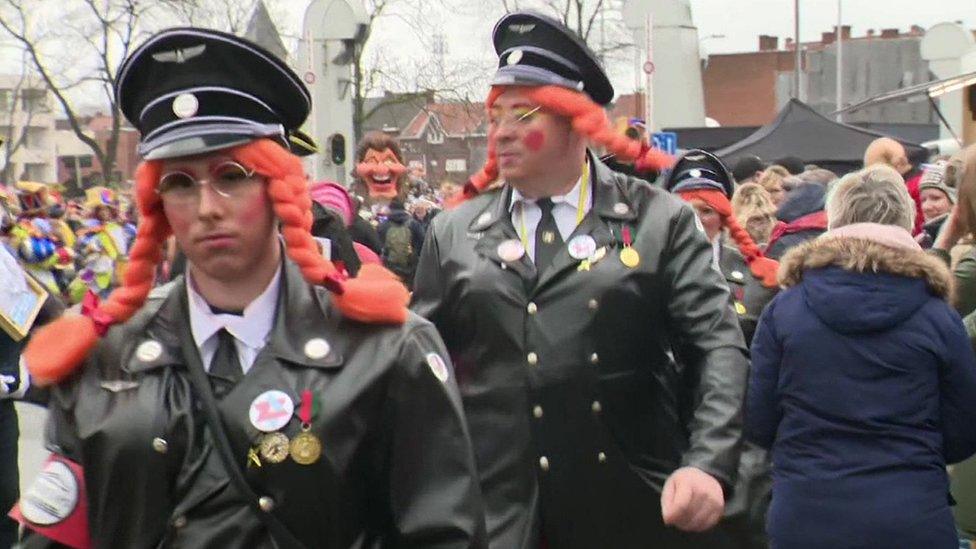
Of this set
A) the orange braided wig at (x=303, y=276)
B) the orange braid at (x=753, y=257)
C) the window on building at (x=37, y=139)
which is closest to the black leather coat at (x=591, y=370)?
the orange braided wig at (x=303, y=276)

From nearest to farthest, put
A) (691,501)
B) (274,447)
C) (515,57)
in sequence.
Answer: (274,447) < (691,501) < (515,57)

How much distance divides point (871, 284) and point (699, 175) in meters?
2.72

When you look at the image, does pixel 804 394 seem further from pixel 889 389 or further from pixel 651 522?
pixel 651 522

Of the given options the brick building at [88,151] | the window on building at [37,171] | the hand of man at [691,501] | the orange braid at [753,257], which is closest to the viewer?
the hand of man at [691,501]

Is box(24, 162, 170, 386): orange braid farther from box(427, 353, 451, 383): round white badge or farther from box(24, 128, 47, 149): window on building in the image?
box(24, 128, 47, 149): window on building

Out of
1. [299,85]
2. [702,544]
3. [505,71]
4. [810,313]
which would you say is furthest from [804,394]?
[299,85]

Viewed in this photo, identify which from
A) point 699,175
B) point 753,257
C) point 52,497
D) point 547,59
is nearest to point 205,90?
point 52,497

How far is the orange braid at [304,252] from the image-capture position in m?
3.02

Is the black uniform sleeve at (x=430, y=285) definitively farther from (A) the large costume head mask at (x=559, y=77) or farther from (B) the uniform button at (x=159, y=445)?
(B) the uniform button at (x=159, y=445)

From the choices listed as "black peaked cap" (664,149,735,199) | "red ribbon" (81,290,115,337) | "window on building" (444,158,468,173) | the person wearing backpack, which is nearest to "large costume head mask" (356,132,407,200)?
the person wearing backpack

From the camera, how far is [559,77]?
498cm

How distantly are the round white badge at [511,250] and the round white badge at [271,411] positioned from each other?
2.04 metres

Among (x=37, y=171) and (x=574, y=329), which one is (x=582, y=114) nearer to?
(x=574, y=329)

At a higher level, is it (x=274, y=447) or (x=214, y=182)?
(x=214, y=182)
